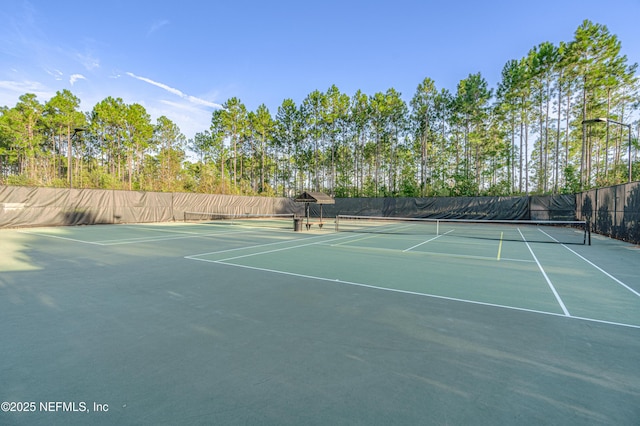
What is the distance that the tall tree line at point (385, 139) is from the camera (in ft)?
91.0

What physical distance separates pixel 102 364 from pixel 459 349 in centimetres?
328

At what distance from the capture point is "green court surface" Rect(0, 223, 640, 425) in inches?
78.4

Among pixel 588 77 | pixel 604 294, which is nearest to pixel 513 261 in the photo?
pixel 604 294

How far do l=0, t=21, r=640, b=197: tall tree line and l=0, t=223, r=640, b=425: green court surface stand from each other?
28.6 metres

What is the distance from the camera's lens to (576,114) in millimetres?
29844

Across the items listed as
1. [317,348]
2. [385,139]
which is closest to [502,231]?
Answer: [317,348]

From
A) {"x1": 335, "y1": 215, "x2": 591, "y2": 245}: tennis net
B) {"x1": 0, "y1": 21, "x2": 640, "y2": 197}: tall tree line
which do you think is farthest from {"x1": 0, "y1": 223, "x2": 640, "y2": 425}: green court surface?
{"x1": 0, "y1": 21, "x2": 640, "y2": 197}: tall tree line

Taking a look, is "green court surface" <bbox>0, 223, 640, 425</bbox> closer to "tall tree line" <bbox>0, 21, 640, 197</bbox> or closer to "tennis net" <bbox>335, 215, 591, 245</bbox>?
"tennis net" <bbox>335, 215, 591, 245</bbox>

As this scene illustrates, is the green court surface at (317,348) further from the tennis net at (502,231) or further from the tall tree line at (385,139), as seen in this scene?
the tall tree line at (385,139)

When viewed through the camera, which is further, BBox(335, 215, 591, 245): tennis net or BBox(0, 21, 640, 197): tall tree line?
BBox(0, 21, 640, 197): tall tree line

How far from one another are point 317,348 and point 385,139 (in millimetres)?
41379

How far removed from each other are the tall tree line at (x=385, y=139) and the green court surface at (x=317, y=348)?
2858 cm

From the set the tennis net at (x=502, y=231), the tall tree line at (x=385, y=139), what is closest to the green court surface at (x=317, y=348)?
the tennis net at (x=502, y=231)

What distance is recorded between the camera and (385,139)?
4141cm
